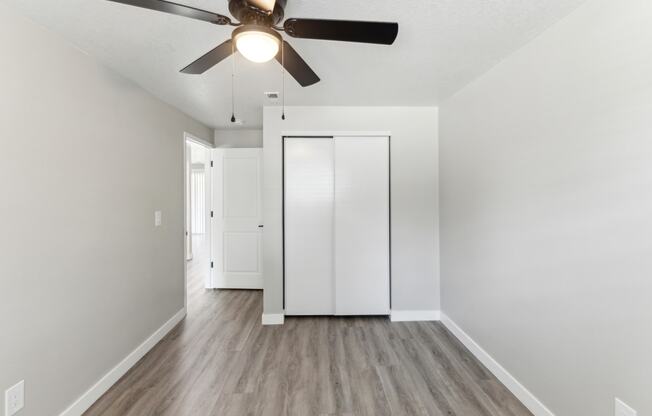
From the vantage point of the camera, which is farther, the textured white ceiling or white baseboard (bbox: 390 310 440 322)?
white baseboard (bbox: 390 310 440 322)

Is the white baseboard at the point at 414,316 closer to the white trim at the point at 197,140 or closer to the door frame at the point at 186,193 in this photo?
the door frame at the point at 186,193

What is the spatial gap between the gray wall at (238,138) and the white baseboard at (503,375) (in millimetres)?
3418

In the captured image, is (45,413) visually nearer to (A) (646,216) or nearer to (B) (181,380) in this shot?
(B) (181,380)

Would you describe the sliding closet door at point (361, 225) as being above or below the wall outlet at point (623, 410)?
above

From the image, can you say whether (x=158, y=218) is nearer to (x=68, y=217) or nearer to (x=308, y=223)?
(x=68, y=217)

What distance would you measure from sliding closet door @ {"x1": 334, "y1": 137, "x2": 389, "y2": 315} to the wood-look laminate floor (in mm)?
279

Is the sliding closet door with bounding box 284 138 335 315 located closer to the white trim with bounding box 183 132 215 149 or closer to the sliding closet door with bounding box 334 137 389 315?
the sliding closet door with bounding box 334 137 389 315

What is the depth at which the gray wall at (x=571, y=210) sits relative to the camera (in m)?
1.29

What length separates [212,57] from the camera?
1.46 metres

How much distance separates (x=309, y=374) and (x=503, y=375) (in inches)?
55.7

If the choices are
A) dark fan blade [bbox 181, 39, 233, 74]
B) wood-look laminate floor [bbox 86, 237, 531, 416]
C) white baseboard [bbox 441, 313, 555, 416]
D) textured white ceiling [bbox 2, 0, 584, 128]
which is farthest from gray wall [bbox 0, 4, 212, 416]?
white baseboard [bbox 441, 313, 555, 416]

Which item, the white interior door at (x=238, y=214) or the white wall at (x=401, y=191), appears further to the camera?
the white interior door at (x=238, y=214)

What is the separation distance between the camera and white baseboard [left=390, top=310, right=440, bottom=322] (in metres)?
3.23

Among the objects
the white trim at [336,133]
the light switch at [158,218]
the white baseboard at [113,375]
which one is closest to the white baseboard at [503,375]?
the white trim at [336,133]
